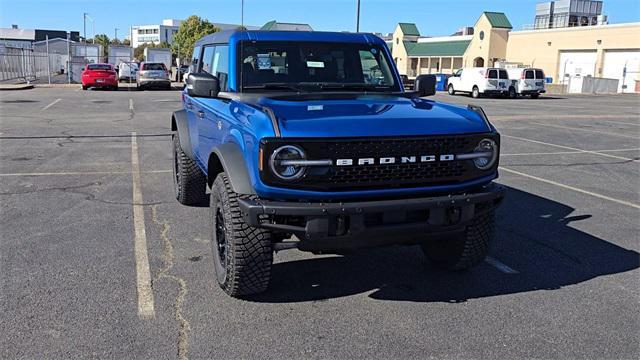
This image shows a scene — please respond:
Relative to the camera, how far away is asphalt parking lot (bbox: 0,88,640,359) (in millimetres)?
3562

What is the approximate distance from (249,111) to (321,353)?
1686 mm

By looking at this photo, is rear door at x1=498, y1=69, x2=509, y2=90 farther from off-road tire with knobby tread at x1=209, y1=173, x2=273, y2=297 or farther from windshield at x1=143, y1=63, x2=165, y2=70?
off-road tire with knobby tread at x1=209, y1=173, x2=273, y2=297

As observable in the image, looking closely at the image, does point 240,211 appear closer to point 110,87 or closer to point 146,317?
point 146,317

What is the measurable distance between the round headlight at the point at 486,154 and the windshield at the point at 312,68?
141cm

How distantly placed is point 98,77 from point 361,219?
30.9 meters

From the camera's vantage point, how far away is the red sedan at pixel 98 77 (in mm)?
31359

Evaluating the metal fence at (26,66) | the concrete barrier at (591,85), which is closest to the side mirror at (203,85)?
the metal fence at (26,66)

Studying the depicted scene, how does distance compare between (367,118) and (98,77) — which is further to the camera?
(98,77)

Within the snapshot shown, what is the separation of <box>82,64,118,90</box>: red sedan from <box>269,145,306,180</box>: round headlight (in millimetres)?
30644

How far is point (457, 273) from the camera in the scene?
480 cm

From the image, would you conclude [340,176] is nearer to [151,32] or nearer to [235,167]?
[235,167]

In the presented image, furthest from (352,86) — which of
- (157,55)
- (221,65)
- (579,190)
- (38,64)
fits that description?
(38,64)

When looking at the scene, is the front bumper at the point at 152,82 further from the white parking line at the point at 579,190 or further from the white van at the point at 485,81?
the white parking line at the point at 579,190

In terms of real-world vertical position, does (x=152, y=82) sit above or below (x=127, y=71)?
below
